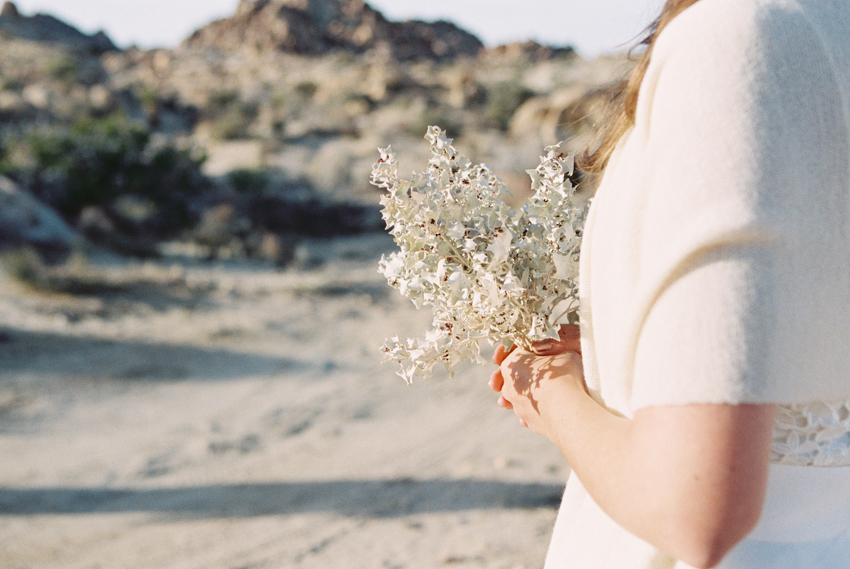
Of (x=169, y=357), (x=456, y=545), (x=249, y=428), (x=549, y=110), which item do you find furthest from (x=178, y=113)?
(x=456, y=545)

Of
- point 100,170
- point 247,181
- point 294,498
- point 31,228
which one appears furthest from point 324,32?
point 294,498

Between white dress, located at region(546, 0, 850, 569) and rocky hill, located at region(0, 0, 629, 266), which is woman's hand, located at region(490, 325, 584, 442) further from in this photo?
rocky hill, located at region(0, 0, 629, 266)

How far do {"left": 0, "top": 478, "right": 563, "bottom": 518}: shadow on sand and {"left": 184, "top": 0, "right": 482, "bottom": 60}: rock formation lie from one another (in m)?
51.4

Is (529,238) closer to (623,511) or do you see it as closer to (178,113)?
(623,511)

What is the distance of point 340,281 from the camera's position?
892 centimetres

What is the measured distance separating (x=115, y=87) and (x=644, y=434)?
22146 millimetres

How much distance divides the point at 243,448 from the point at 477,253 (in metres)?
3.94

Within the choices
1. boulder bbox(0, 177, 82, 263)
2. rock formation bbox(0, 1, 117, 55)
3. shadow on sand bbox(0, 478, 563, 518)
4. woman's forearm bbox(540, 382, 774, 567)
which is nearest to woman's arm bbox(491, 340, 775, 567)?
woman's forearm bbox(540, 382, 774, 567)

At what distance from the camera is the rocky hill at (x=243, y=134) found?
405 inches

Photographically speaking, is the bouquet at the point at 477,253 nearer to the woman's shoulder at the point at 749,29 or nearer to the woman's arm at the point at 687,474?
the woman's arm at the point at 687,474

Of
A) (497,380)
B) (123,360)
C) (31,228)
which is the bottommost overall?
(123,360)

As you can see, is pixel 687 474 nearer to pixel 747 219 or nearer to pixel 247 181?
pixel 747 219

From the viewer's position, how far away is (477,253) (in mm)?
1095

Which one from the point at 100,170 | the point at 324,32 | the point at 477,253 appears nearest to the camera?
the point at 477,253
